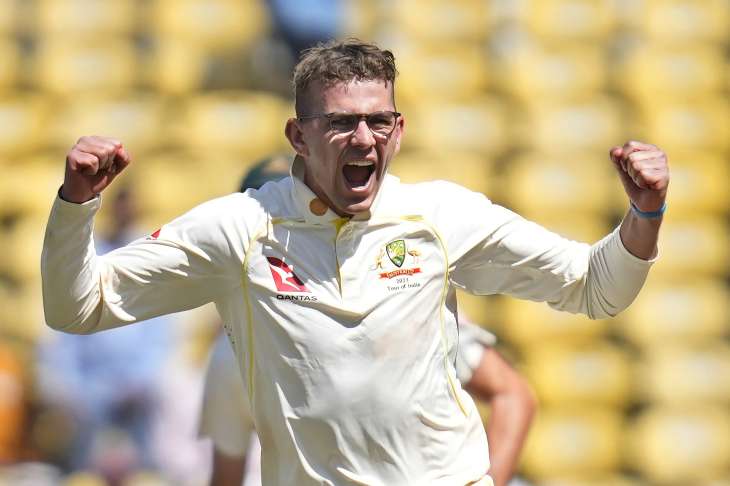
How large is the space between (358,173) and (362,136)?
9cm

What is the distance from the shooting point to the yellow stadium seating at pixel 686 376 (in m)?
5.42

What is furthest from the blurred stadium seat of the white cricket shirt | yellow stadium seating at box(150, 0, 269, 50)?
the white cricket shirt

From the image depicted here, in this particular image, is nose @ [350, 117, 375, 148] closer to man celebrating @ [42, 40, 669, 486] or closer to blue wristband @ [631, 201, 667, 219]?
man celebrating @ [42, 40, 669, 486]

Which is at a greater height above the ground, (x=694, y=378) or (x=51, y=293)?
(x=51, y=293)

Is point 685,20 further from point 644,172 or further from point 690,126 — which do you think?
point 644,172

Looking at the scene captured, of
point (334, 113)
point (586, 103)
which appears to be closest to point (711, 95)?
point (586, 103)

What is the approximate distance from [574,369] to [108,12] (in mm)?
2586

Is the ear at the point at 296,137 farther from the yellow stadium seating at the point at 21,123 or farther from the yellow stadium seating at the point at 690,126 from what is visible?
the yellow stadium seating at the point at 690,126

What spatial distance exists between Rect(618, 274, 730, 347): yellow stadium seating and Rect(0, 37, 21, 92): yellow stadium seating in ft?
9.36

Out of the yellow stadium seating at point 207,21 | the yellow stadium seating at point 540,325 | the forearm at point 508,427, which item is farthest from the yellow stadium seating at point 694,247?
the forearm at point 508,427

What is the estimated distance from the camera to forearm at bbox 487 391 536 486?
117 inches

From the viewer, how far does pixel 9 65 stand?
5832mm

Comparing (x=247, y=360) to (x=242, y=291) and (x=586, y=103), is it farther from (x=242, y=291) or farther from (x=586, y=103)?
(x=586, y=103)

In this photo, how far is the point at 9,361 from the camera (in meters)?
5.24
